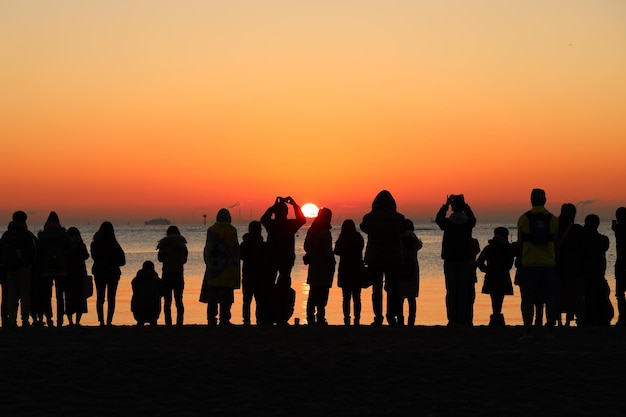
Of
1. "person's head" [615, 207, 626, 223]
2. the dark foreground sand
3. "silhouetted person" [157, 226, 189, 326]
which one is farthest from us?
"silhouetted person" [157, 226, 189, 326]

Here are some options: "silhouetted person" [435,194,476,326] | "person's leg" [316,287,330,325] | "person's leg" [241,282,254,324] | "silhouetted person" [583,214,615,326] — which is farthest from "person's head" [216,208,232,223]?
"silhouetted person" [583,214,615,326]

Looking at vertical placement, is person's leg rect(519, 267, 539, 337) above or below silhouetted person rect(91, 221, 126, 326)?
below

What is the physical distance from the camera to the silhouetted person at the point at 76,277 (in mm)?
16812

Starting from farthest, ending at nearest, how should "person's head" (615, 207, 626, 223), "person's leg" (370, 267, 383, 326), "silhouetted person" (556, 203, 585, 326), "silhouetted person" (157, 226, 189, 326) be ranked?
1. "silhouetted person" (157, 226, 189, 326)
2. "person's head" (615, 207, 626, 223)
3. "silhouetted person" (556, 203, 585, 326)
4. "person's leg" (370, 267, 383, 326)

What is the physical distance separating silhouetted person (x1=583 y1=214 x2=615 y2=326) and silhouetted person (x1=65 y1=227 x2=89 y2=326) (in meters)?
7.61

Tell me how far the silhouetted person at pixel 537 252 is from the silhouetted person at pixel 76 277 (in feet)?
22.8

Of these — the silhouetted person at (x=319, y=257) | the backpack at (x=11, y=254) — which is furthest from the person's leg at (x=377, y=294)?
the backpack at (x=11, y=254)

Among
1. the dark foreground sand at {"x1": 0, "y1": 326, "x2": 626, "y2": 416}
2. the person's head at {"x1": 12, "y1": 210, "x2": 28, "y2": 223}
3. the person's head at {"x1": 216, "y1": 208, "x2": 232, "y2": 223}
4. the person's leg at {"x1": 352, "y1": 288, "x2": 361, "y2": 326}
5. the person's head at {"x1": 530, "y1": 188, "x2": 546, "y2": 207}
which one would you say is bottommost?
the dark foreground sand at {"x1": 0, "y1": 326, "x2": 626, "y2": 416}

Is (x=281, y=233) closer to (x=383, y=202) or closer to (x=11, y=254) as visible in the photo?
(x=383, y=202)

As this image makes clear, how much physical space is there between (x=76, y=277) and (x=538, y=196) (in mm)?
7492

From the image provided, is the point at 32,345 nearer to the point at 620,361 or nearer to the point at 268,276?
the point at 268,276

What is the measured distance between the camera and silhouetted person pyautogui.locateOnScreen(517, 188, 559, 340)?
13.4m

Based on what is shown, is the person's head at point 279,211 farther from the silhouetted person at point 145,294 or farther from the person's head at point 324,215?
the silhouetted person at point 145,294

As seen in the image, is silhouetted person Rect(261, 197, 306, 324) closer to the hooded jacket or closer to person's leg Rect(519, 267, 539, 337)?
the hooded jacket
